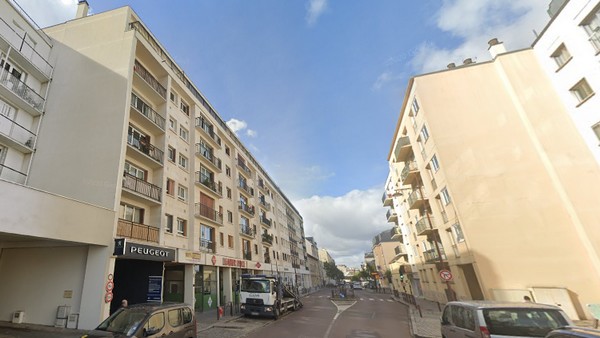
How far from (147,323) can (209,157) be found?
19780 millimetres

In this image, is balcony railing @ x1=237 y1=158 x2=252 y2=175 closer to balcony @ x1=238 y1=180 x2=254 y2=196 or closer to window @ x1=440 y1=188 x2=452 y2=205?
balcony @ x1=238 y1=180 x2=254 y2=196

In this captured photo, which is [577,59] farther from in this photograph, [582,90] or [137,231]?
[137,231]

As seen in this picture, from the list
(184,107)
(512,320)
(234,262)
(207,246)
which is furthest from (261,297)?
(184,107)

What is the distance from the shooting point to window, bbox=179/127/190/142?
22425mm

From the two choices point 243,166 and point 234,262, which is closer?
point 234,262

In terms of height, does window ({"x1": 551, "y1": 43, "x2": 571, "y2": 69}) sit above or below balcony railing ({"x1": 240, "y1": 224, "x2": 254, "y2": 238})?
above

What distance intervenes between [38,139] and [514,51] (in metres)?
33.1

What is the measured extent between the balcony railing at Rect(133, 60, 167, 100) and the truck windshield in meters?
14.4

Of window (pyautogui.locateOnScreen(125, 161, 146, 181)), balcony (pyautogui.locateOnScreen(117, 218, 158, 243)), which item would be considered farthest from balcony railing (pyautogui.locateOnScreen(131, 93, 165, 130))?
balcony (pyautogui.locateOnScreen(117, 218, 158, 243))

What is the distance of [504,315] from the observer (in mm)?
6844

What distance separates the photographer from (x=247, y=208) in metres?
33.8

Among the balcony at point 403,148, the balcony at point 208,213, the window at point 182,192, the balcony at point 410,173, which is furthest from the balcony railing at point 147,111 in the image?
the balcony at point 403,148

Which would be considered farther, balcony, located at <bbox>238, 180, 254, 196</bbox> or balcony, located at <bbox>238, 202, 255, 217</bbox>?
balcony, located at <bbox>238, 180, 254, 196</bbox>

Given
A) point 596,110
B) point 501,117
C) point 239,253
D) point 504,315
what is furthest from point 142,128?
point 596,110
